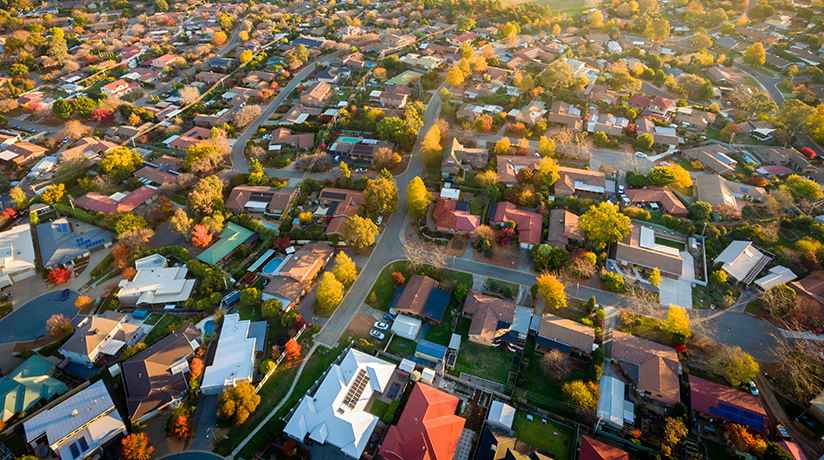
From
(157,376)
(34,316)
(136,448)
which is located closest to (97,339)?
(157,376)

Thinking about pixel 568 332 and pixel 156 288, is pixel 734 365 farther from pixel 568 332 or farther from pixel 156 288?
pixel 156 288

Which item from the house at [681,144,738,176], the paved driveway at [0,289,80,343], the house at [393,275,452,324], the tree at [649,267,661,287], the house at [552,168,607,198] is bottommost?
the paved driveway at [0,289,80,343]

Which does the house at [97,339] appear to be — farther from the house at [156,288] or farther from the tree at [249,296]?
the tree at [249,296]

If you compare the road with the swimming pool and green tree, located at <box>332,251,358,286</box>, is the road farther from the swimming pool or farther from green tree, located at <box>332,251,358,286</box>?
green tree, located at <box>332,251,358,286</box>

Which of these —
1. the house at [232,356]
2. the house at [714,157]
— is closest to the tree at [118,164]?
the house at [232,356]

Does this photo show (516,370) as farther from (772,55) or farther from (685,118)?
(772,55)

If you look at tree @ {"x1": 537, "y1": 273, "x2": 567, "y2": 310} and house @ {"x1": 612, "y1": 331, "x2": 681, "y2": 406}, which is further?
tree @ {"x1": 537, "y1": 273, "x2": 567, "y2": 310}

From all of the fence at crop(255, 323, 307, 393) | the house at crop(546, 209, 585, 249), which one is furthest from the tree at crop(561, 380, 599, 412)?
the fence at crop(255, 323, 307, 393)
